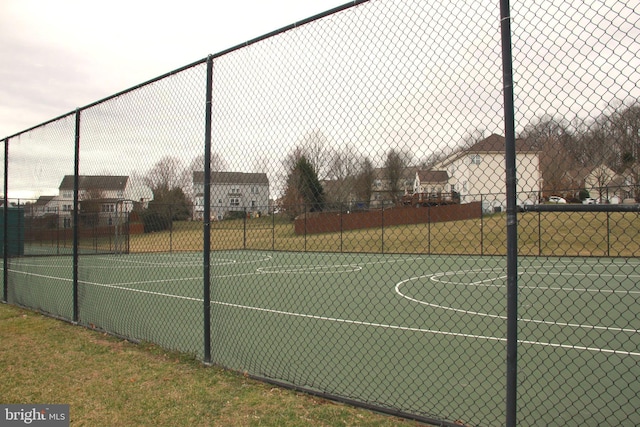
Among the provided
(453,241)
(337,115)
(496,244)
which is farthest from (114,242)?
(337,115)

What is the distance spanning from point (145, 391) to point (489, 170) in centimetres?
323

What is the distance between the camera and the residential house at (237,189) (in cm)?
463

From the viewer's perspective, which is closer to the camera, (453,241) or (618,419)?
(618,419)

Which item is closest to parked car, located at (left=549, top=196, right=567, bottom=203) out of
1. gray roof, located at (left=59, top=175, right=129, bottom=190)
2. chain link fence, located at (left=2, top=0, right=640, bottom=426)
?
chain link fence, located at (left=2, top=0, right=640, bottom=426)

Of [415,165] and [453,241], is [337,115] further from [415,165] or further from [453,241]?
[453,241]

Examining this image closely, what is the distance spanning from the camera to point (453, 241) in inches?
750

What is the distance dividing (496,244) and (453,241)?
1679 mm

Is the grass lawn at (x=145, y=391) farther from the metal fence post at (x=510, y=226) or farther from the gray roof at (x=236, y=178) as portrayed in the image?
the gray roof at (x=236, y=178)

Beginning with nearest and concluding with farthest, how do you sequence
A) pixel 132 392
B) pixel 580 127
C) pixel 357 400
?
pixel 580 127 → pixel 357 400 → pixel 132 392

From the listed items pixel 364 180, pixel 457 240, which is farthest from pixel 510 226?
pixel 457 240

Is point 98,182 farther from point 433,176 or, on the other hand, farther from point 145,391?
point 433,176

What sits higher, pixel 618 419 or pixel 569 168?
pixel 569 168

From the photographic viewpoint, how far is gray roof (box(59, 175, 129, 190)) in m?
6.59

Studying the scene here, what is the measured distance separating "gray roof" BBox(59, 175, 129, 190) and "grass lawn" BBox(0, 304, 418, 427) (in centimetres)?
234
